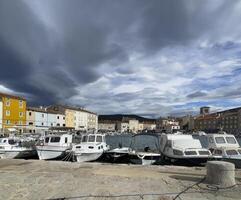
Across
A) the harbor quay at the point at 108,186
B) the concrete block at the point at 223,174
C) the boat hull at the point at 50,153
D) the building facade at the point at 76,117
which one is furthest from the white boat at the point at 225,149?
the building facade at the point at 76,117

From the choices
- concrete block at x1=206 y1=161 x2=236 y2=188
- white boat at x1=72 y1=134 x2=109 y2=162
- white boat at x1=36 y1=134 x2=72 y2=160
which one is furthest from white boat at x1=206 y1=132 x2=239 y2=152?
concrete block at x1=206 y1=161 x2=236 y2=188

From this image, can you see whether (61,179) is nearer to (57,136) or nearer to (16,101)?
(57,136)

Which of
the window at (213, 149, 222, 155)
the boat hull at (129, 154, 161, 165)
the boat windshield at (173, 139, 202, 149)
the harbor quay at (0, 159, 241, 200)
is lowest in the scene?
the boat hull at (129, 154, 161, 165)

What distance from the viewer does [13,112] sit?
9131 centimetres

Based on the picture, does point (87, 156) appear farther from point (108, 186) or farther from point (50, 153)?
point (108, 186)

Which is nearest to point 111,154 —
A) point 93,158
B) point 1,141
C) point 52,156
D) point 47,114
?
point 93,158

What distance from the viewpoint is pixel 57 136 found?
1104 inches

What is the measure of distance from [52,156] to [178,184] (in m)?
17.1

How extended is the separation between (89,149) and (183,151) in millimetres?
8383

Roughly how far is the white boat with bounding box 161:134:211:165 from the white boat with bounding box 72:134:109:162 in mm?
5761

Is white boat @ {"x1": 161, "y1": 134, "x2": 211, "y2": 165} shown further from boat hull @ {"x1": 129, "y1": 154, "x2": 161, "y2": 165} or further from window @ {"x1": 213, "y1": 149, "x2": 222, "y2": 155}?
window @ {"x1": 213, "y1": 149, "x2": 222, "y2": 155}

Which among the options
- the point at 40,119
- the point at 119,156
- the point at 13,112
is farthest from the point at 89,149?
the point at 40,119

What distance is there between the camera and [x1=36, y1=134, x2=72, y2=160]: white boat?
2572 centimetres

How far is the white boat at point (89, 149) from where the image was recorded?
81.1ft
